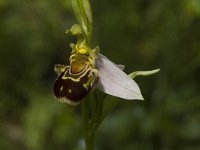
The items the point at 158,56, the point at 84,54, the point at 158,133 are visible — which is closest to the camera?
the point at 84,54

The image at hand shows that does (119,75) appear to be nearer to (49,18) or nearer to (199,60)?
(199,60)

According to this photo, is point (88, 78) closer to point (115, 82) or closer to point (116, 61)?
point (115, 82)

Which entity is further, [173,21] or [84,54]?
[173,21]

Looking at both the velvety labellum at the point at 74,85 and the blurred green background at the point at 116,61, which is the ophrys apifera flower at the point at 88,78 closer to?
the velvety labellum at the point at 74,85

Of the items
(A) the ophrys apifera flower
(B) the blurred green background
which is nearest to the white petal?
(A) the ophrys apifera flower

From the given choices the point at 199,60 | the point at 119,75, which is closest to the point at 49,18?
the point at 199,60

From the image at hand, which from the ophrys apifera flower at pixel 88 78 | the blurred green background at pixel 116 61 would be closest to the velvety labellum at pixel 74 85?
the ophrys apifera flower at pixel 88 78
